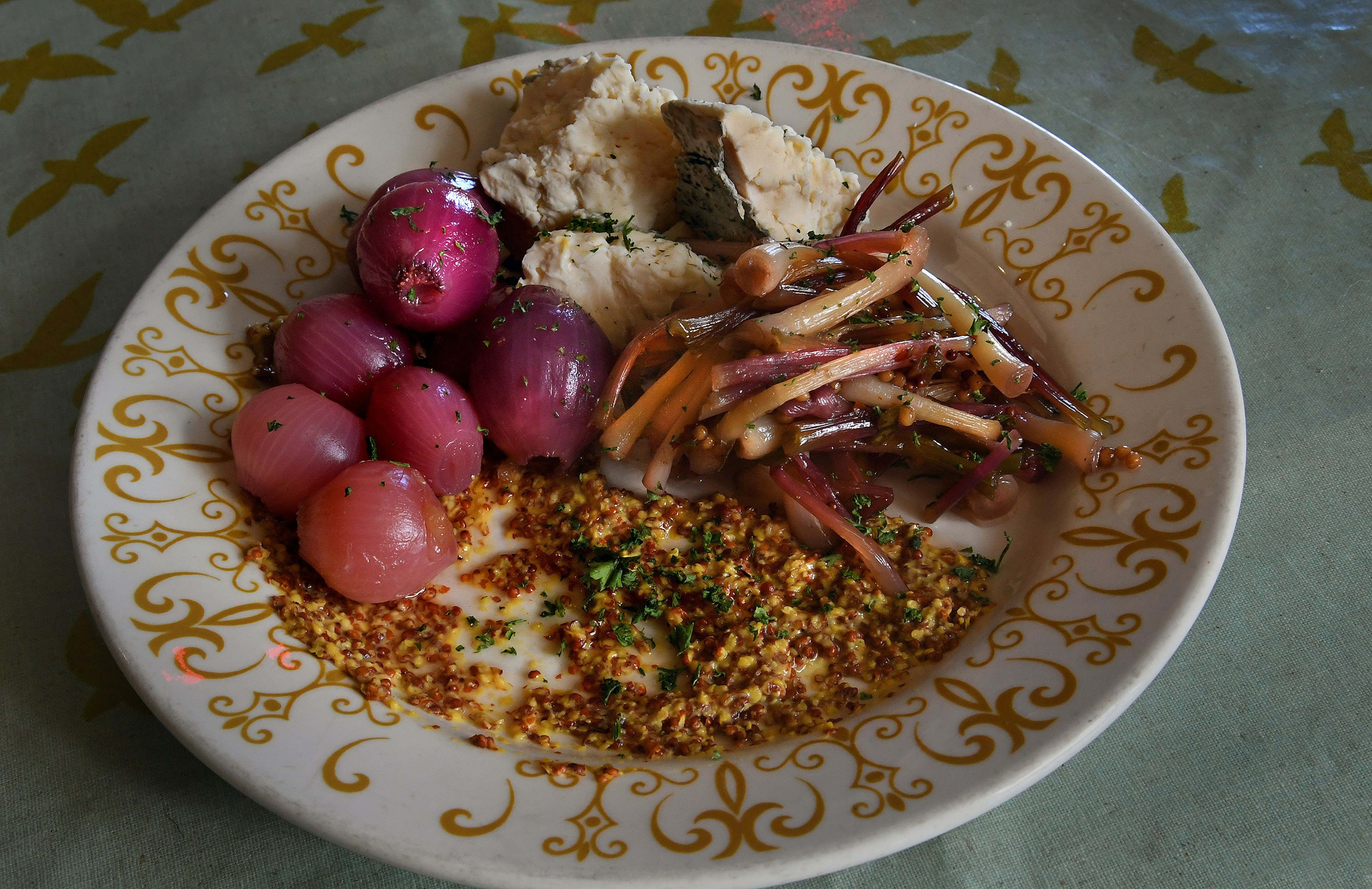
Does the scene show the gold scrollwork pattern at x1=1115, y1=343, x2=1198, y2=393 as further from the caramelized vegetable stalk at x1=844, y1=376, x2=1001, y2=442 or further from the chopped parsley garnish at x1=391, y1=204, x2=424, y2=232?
the chopped parsley garnish at x1=391, y1=204, x2=424, y2=232

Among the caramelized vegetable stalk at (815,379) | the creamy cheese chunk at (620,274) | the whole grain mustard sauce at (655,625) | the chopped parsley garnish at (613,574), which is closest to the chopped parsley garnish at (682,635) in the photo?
the whole grain mustard sauce at (655,625)

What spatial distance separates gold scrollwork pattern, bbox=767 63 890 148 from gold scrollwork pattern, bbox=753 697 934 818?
144 cm

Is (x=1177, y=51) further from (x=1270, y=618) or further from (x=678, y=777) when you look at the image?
(x=678, y=777)

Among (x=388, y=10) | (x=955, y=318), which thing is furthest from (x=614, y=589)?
(x=388, y=10)

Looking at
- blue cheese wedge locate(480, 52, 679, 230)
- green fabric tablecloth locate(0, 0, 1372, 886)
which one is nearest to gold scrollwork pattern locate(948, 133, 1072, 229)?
green fabric tablecloth locate(0, 0, 1372, 886)

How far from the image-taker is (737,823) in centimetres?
127

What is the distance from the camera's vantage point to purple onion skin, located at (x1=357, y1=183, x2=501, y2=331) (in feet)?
5.67

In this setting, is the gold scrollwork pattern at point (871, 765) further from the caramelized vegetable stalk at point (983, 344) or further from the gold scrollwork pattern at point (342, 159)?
the gold scrollwork pattern at point (342, 159)

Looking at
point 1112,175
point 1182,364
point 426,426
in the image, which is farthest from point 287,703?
point 1112,175

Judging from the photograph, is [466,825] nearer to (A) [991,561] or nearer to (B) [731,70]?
(A) [991,561]

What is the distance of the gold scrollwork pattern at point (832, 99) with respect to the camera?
86.5 inches

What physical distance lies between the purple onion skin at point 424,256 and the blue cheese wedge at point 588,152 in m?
0.17

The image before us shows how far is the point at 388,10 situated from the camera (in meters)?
2.82

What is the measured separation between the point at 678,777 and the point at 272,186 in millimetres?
1642
